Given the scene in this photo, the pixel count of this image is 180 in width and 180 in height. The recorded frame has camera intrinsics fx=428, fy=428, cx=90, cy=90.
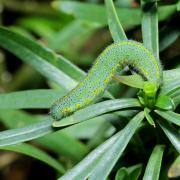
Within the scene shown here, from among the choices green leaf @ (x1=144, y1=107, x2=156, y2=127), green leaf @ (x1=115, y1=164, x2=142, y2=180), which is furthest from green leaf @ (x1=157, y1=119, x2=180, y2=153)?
green leaf @ (x1=115, y1=164, x2=142, y2=180)

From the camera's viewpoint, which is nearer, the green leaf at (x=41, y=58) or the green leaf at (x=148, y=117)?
the green leaf at (x=148, y=117)

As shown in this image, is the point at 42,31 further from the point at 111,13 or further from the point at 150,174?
Answer: the point at 150,174

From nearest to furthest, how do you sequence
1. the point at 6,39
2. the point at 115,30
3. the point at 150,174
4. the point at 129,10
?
the point at 150,174
the point at 115,30
the point at 6,39
the point at 129,10

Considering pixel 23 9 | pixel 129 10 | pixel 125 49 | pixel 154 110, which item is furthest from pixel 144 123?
pixel 23 9

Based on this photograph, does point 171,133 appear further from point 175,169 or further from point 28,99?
point 28,99

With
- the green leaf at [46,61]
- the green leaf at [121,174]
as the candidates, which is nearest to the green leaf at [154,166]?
the green leaf at [121,174]

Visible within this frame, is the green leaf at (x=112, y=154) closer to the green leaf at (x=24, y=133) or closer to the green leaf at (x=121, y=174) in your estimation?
the green leaf at (x=121, y=174)
